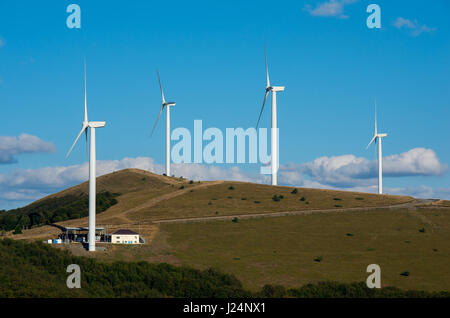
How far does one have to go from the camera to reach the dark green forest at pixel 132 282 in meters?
90.5

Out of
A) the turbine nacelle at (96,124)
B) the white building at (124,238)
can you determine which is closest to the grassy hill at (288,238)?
the white building at (124,238)

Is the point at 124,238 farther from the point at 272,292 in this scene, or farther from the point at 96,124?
the point at 272,292

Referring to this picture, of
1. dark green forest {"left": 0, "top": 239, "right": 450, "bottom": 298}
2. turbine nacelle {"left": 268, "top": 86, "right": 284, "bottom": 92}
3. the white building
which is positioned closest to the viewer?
dark green forest {"left": 0, "top": 239, "right": 450, "bottom": 298}

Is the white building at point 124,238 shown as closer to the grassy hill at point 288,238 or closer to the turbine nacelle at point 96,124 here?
the grassy hill at point 288,238

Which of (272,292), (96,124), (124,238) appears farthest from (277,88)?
(272,292)

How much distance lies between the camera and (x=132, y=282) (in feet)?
330

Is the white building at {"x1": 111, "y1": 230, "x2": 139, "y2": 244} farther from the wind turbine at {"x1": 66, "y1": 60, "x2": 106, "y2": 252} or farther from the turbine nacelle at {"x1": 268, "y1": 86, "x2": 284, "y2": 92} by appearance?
the turbine nacelle at {"x1": 268, "y1": 86, "x2": 284, "y2": 92}

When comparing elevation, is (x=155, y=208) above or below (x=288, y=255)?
above

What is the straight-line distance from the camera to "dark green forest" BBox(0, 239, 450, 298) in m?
90.5

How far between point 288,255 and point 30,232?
244 feet

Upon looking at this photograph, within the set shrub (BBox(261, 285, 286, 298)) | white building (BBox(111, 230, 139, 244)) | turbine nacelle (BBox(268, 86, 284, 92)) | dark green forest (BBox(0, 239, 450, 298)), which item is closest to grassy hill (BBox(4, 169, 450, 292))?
white building (BBox(111, 230, 139, 244))
